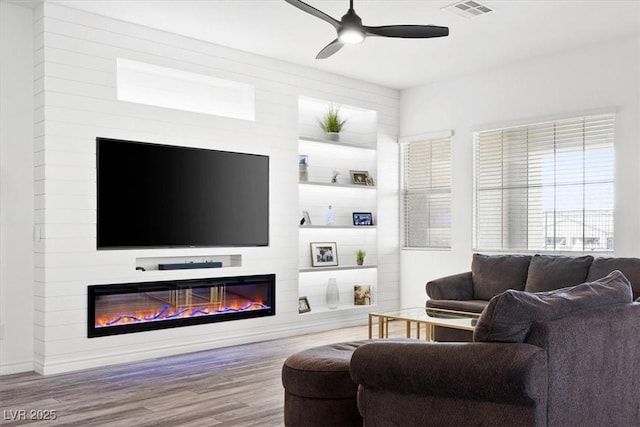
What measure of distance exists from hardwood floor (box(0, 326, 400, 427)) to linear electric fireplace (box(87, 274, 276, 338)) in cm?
35

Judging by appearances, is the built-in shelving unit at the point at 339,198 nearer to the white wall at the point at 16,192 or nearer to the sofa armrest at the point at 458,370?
the white wall at the point at 16,192

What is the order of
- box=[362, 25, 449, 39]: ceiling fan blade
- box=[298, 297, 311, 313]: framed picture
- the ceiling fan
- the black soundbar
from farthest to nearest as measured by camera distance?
box=[298, 297, 311, 313]: framed picture → the black soundbar → box=[362, 25, 449, 39]: ceiling fan blade → the ceiling fan

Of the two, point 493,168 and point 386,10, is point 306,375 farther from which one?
point 493,168

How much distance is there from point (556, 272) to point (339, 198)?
274 centimetres

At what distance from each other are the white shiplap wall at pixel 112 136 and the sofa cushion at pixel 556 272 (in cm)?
244

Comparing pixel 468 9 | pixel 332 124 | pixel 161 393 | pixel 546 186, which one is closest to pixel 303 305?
pixel 332 124

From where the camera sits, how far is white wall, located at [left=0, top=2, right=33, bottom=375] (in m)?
4.72

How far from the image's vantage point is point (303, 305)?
21.7ft

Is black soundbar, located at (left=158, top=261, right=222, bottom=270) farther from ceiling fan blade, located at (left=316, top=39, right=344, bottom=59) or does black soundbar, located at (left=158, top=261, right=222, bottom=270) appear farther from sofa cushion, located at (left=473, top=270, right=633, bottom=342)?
sofa cushion, located at (left=473, top=270, right=633, bottom=342)

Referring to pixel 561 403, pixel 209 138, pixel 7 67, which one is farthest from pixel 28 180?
pixel 561 403

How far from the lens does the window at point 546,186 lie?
19.2 ft

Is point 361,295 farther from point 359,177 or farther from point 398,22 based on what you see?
point 398,22

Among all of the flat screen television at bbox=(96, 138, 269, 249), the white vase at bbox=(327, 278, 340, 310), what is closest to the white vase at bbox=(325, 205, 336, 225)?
the white vase at bbox=(327, 278, 340, 310)

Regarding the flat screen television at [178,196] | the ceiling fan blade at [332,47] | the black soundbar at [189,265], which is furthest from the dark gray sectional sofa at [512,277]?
the ceiling fan blade at [332,47]
